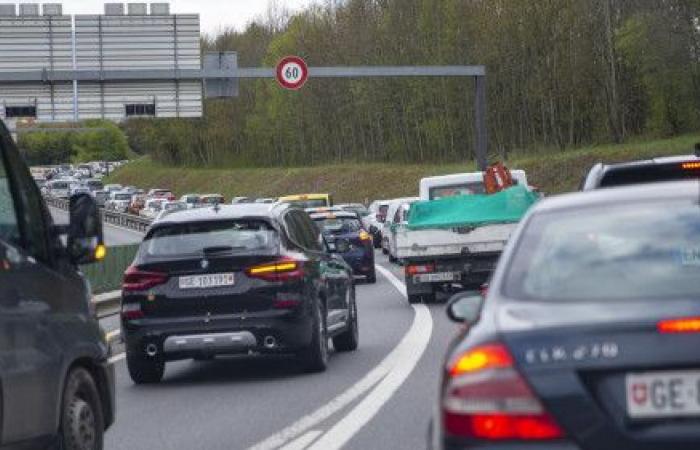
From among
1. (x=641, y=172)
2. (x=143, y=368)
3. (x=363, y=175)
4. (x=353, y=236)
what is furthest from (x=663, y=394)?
(x=363, y=175)

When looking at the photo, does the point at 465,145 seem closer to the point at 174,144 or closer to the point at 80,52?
the point at 80,52

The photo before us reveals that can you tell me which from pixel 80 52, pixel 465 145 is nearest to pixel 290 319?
pixel 80 52

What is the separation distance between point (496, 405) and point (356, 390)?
28.6 ft

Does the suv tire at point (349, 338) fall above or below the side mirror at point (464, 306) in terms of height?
below

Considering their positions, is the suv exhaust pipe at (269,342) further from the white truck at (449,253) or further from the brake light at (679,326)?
the white truck at (449,253)

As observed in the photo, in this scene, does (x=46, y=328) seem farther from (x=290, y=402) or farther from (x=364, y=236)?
(x=364, y=236)

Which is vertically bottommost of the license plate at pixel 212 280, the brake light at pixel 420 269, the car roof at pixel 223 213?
the brake light at pixel 420 269

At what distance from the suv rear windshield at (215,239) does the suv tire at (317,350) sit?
87 centimetres

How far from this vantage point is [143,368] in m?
15.6

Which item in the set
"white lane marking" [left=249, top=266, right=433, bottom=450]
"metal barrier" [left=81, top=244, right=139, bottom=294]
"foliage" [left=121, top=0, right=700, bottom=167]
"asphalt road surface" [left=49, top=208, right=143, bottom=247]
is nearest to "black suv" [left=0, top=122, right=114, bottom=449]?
"white lane marking" [left=249, top=266, right=433, bottom=450]

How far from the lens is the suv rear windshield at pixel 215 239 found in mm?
15312

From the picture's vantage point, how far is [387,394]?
539 inches

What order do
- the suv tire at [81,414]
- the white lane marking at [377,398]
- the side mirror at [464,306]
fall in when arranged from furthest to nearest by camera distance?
the white lane marking at [377,398], the suv tire at [81,414], the side mirror at [464,306]

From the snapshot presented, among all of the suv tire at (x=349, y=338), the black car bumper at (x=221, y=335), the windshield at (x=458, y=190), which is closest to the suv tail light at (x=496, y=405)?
the black car bumper at (x=221, y=335)
